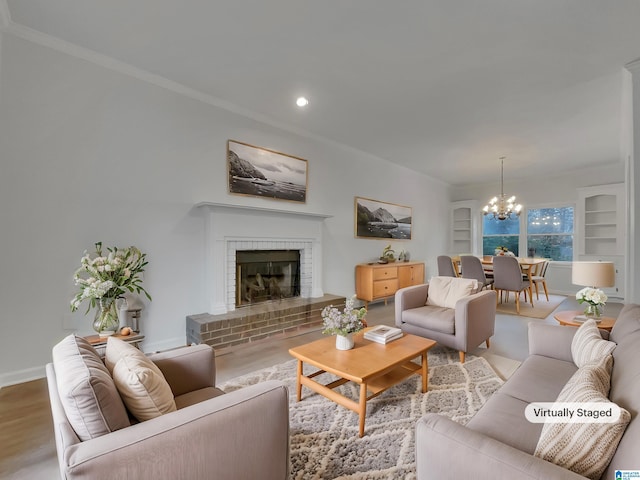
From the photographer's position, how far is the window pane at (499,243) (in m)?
7.58

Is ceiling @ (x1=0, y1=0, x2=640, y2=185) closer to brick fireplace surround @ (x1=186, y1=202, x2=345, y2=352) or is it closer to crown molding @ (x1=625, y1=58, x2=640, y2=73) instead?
crown molding @ (x1=625, y1=58, x2=640, y2=73)

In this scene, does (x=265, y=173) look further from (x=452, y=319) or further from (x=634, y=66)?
(x=634, y=66)

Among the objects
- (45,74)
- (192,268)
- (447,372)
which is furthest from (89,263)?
Answer: (447,372)

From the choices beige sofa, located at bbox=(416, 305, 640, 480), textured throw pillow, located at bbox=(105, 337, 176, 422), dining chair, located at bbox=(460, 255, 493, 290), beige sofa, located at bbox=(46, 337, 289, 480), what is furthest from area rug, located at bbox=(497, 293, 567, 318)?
textured throw pillow, located at bbox=(105, 337, 176, 422)

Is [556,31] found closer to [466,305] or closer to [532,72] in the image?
[532,72]

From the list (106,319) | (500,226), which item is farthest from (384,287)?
(500,226)

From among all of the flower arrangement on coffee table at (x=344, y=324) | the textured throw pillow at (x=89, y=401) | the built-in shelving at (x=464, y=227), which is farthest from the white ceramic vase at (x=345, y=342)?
the built-in shelving at (x=464, y=227)

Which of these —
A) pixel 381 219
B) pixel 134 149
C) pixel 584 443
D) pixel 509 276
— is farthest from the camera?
pixel 381 219

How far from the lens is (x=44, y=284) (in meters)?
2.57

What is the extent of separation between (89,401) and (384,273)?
482 cm

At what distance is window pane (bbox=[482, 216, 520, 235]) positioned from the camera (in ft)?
24.8

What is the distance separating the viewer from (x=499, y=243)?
7832 millimetres

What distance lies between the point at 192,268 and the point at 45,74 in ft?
7.01

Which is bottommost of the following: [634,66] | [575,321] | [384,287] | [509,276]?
[384,287]
